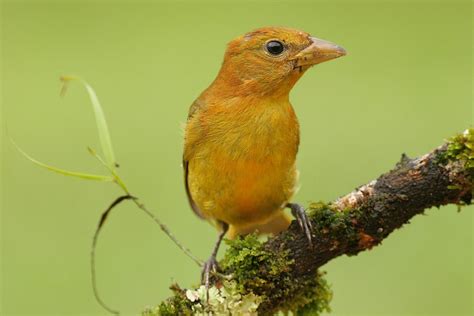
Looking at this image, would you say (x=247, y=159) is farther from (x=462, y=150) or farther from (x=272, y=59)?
(x=462, y=150)

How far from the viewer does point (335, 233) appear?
3723 mm

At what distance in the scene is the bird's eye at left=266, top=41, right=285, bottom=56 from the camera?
4.53 m

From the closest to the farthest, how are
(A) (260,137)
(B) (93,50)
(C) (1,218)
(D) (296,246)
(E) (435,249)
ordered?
1. (D) (296,246)
2. (A) (260,137)
3. (E) (435,249)
4. (C) (1,218)
5. (B) (93,50)

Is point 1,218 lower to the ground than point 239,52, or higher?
lower

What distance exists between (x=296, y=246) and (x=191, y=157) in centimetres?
115

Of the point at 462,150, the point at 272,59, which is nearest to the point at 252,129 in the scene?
the point at 272,59

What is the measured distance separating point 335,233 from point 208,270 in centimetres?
65

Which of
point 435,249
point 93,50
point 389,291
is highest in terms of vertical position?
point 93,50

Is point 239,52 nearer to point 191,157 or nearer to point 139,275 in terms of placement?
point 191,157

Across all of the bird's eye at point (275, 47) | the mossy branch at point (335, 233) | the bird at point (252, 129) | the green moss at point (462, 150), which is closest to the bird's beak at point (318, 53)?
the bird at point (252, 129)

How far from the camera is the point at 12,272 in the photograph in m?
7.04

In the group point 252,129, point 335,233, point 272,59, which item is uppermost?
point 272,59

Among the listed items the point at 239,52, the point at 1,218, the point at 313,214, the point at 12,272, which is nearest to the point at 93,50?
the point at 1,218

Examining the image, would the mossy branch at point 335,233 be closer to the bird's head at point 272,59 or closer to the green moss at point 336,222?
the green moss at point 336,222
